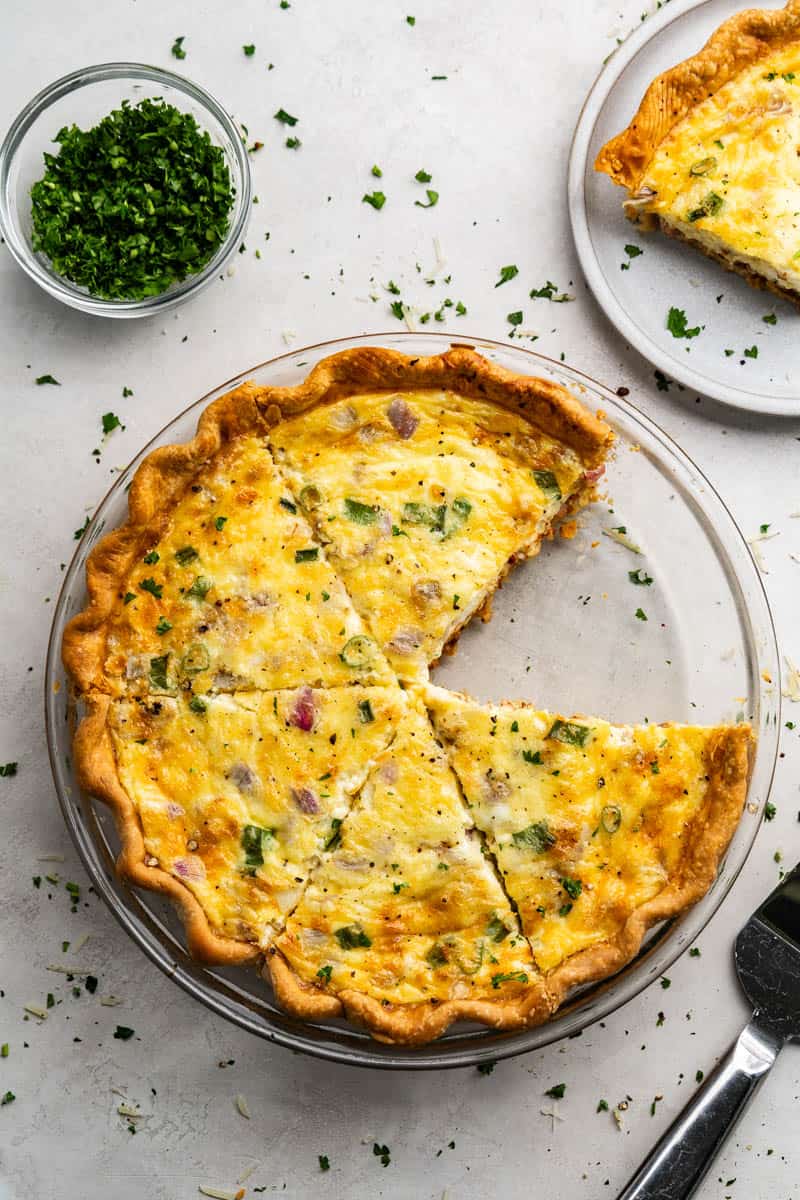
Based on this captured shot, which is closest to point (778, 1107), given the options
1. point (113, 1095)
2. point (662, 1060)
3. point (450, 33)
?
point (662, 1060)

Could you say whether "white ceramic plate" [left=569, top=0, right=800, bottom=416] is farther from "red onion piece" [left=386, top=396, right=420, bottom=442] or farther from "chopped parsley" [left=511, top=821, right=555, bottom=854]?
"chopped parsley" [left=511, top=821, right=555, bottom=854]

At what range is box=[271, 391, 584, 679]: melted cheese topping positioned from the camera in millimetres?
4035

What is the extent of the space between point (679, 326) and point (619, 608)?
1.16m

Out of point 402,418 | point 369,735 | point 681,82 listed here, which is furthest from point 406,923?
point 681,82

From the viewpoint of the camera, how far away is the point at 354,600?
4.04m

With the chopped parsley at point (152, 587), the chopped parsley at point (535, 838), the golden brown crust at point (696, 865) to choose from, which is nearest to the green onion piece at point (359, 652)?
the chopped parsley at point (152, 587)

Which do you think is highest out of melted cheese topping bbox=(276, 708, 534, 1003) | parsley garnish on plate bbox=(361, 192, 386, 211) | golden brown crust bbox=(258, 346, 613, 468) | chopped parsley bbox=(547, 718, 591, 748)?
parsley garnish on plate bbox=(361, 192, 386, 211)

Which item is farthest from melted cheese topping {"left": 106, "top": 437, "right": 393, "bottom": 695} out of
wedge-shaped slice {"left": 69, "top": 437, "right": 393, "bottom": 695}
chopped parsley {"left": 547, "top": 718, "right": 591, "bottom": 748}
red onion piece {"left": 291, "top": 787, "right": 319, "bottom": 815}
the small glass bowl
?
the small glass bowl

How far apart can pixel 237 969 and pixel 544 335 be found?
8.98 feet

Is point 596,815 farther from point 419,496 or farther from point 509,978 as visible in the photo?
point 419,496

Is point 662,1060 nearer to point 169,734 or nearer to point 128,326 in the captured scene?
point 169,734

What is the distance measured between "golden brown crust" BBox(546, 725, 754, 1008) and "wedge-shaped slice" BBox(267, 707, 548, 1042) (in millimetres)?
172

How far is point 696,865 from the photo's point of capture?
12.5 feet

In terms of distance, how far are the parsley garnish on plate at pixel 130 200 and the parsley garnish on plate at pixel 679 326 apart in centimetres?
184
